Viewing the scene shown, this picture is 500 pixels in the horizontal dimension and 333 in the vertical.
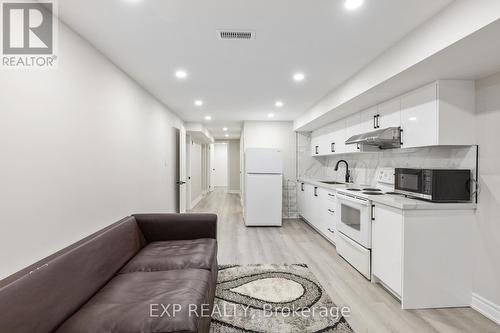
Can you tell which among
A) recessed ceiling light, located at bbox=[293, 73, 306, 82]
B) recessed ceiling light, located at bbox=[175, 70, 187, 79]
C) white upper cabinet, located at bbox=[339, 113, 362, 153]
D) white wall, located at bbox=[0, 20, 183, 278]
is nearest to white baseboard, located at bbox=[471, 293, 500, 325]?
white upper cabinet, located at bbox=[339, 113, 362, 153]

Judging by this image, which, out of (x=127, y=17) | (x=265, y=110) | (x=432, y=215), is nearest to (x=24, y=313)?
(x=127, y=17)

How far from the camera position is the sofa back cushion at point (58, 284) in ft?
3.57

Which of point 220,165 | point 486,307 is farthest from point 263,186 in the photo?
point 220,165

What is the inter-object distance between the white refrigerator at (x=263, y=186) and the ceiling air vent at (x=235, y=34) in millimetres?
3115

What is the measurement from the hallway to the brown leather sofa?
1.27 meters

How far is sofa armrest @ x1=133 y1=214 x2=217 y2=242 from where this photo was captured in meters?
2.59

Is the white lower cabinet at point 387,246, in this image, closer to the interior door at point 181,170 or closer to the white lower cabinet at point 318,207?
the white lower cabinet at point 318,207

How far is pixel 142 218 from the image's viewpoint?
2.57 metres

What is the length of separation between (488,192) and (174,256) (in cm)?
289

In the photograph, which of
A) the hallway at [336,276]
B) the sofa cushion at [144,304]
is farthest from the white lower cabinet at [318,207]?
the sofa cushion at [144,304]

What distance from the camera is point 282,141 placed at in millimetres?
6082

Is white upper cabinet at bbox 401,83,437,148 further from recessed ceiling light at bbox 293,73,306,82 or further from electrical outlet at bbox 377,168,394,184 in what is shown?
recessed ceiling light at bbox 293,73,306,82

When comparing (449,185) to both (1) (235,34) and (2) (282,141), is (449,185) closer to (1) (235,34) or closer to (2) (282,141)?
(1) (235,34)

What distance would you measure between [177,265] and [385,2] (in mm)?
2509
